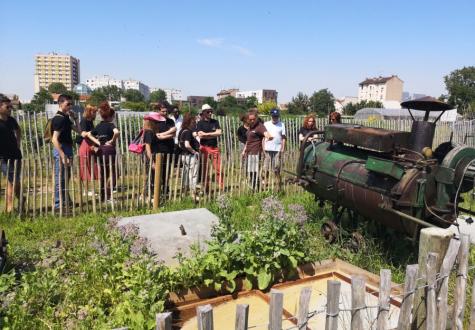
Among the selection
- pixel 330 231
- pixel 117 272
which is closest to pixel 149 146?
pixel 330 231

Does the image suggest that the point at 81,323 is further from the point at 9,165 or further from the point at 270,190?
the point at 270,190

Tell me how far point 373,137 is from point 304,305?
2.98 m

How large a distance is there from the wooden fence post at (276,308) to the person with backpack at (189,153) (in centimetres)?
553

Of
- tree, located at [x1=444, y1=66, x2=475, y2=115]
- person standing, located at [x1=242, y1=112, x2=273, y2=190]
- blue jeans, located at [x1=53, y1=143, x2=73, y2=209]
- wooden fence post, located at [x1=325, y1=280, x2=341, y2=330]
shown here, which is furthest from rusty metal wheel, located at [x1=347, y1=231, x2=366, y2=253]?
tree, located at [x1=444, y1=66, x2=475, y2=115]

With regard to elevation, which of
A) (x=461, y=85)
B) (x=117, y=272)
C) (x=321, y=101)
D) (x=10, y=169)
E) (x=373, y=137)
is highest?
(x=461, y=85)

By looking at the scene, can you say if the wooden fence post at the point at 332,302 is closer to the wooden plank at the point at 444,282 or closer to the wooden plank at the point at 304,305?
the wooden plank at the point at 304,305

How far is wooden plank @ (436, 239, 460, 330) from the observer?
3076mm

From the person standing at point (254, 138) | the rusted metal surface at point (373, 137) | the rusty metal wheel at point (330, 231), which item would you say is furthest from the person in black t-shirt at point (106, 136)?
the rusted metal surface at point (373, 137)

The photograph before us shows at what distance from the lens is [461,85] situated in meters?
104

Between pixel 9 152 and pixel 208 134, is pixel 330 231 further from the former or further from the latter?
pixel 9 152

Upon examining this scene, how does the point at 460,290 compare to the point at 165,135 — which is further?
the point at 165,135

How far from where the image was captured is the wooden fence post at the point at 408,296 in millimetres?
2816

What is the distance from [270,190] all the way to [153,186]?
2.62 metres

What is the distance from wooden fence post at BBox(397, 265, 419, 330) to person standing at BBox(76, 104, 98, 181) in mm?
5527
